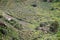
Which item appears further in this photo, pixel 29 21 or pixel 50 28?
pixel 29 21

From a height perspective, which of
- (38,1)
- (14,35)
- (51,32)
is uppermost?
(14,35)

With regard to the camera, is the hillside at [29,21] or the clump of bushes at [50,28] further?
the clump of bushes at [50,28]

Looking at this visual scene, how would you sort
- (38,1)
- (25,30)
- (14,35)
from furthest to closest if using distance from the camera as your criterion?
1. (38,1)
2. (25,30)
3. (14,35)

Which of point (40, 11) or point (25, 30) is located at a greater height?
point (25, 30)

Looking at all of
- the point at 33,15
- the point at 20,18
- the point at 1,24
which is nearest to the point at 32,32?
the point at 1,24

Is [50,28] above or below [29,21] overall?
above

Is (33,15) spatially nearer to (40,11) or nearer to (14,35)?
(40,11)

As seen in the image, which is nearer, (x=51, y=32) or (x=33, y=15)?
(x=51, y=32)

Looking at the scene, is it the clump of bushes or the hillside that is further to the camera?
the clump of bushes
